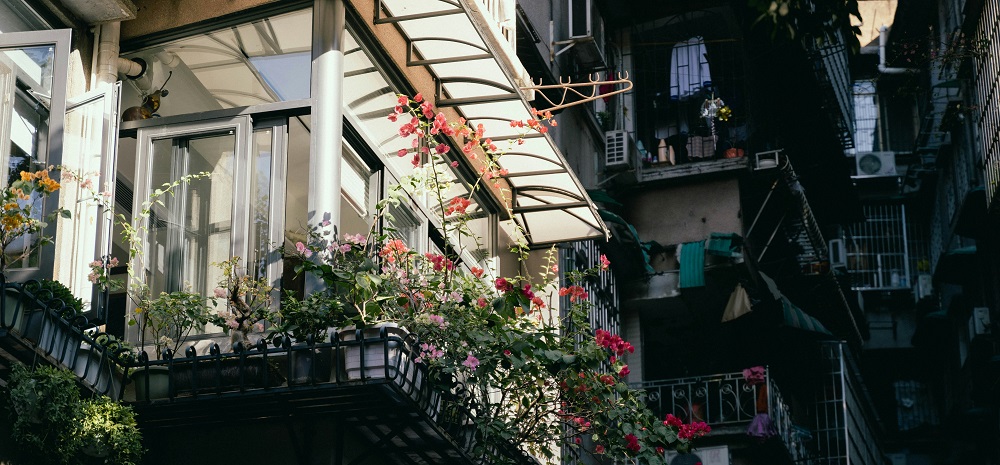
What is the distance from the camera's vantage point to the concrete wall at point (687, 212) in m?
21.4

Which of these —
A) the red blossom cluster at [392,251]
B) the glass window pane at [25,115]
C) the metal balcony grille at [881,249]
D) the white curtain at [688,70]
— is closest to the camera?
the glass window pane at [25,115]

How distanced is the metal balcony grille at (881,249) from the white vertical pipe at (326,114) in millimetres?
30582

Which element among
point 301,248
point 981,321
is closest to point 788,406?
point 981,321

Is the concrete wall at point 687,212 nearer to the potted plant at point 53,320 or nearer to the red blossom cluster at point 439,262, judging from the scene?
the red blossom cluster at point 439,262

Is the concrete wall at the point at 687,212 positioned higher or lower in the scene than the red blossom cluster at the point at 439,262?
higher

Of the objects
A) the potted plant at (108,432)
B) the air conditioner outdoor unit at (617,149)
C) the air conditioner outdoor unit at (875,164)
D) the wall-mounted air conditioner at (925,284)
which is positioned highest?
the air conditioner outdoor unit at (875,164)

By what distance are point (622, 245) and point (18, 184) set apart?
1202 cm

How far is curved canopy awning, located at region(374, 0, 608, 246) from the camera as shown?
39.6 ft

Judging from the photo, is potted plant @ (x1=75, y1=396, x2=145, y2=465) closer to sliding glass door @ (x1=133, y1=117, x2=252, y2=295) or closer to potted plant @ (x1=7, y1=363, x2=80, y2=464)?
potted plant @ (x1=7, y1=363, x2=80, y2=464)

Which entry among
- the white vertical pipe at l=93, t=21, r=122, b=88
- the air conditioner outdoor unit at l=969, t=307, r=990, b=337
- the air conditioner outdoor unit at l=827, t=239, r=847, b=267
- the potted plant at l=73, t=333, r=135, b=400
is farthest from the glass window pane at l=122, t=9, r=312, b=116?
the air conditioner outdoor unit at l=827, t=239, r=847, b=267

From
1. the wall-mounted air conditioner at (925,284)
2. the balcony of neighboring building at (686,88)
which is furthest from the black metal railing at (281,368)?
the wall-mounted air conditioner at (925,284)

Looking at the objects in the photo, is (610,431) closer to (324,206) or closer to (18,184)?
(324,206)

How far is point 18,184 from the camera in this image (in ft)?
27.9

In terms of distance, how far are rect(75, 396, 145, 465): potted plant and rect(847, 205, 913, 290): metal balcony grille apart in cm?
3290
